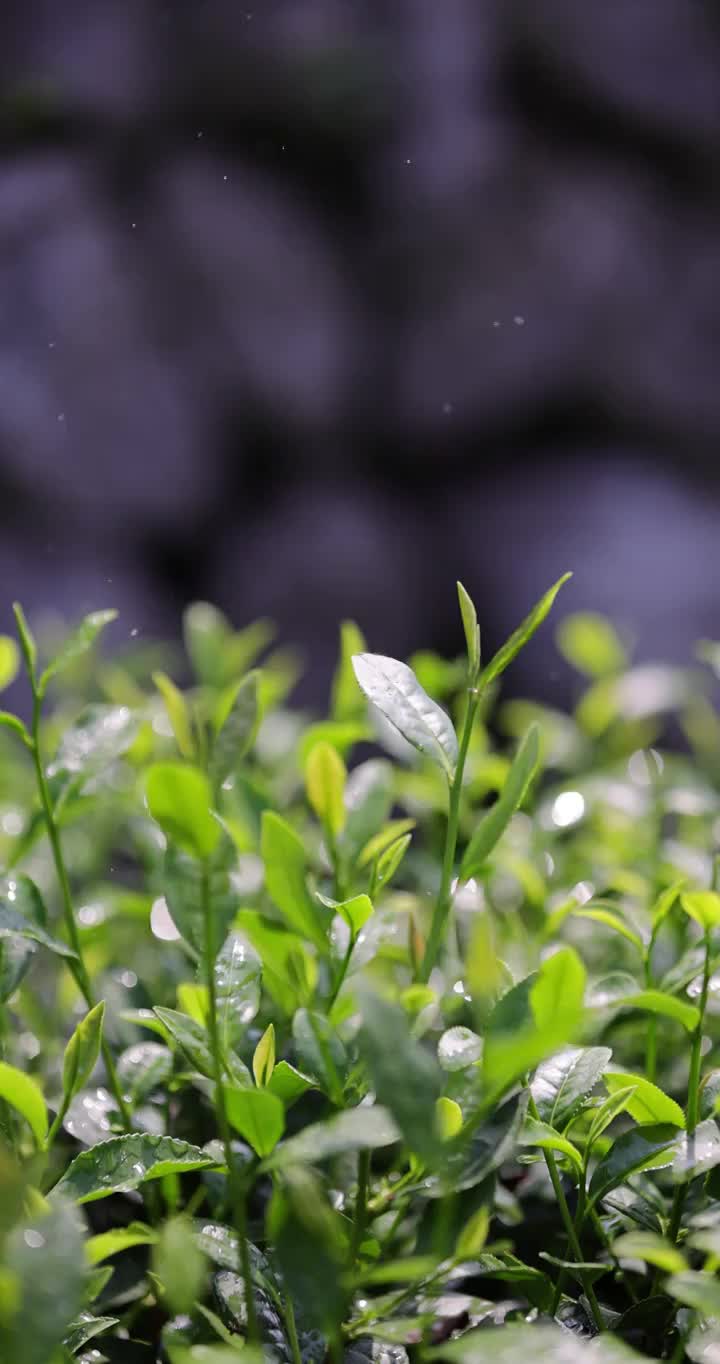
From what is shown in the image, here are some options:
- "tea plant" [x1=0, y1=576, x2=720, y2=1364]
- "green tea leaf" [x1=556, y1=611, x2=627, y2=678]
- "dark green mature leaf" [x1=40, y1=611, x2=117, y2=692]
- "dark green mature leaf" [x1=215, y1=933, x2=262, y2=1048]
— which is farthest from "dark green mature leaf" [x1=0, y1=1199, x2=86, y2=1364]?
"green tea leaf" [x1=556, y1=611, x2=627, y2=678]

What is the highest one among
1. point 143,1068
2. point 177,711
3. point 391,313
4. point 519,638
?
point 519,638

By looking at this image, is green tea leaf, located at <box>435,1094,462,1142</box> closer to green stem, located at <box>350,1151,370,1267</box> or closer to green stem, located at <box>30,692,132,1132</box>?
green stem, located at <box>350,1151,370,1267</box>

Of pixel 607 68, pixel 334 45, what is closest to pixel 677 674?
pixel 334 45

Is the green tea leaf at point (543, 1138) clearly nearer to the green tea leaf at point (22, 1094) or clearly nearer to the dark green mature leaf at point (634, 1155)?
the dark green mature leaf at point (634, 1155)

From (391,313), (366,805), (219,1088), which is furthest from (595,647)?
(391,313)

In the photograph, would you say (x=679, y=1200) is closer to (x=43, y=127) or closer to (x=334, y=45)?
(x=43, y=127)

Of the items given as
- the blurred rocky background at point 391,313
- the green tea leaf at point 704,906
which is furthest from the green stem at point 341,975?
the blurred rocky background at point 391,313

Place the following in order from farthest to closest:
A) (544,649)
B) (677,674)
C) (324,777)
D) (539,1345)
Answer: (544,649) → (677,674) → (324,777) → (539,1345)

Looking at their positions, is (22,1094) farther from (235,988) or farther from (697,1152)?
(697,1152)
